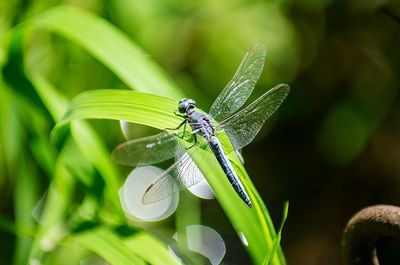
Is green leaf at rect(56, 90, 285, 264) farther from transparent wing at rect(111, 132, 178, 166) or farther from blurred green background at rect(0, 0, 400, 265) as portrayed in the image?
blurred green background at rect(0, 0, 400, 265)

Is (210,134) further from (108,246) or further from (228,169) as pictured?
(108,246)

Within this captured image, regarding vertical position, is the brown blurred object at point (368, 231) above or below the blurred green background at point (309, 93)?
below

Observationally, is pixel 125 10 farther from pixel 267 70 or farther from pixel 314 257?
pixel 314 257

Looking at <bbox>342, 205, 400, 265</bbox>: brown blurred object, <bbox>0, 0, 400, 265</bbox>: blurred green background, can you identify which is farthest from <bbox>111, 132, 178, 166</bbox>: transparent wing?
<bbox>0, 0, 400, 265</bbox>: blurred green background

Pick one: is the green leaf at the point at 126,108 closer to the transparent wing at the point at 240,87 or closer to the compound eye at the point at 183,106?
the compound eye at the point at 183,106

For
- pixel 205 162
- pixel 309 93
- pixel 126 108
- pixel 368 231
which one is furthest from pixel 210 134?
pixel 309 93

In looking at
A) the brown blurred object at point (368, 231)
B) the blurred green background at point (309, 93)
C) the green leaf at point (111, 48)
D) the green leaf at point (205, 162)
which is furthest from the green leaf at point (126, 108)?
the blurred green background at point (309, 93)

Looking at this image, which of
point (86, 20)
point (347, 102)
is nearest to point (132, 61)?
point (86, 20)
